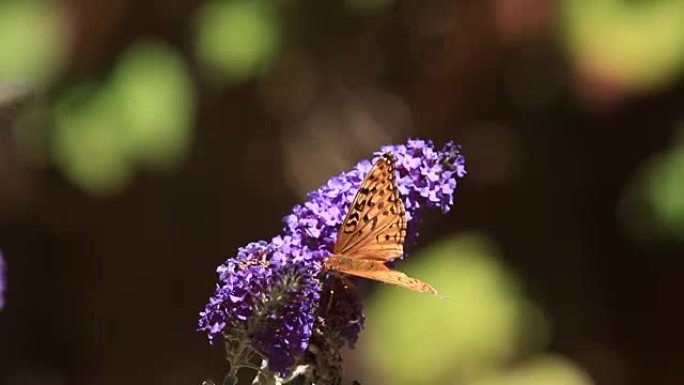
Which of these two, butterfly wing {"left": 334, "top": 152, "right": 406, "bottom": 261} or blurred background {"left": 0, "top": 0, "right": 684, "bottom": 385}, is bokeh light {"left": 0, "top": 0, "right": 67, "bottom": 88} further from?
butterfly wing {"left": 334, "top": 152, "right": 406, "bottom": 261}

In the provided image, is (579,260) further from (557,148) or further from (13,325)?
(13,325)

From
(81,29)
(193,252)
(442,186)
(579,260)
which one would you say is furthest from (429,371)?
(442,186)

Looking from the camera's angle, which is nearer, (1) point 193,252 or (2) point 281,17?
(2) point 281,17

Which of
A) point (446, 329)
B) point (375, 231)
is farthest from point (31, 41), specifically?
point (375, 231)

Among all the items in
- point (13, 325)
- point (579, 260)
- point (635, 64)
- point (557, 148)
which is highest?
point (635, 64)

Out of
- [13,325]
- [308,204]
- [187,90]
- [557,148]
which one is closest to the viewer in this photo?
[308,204]

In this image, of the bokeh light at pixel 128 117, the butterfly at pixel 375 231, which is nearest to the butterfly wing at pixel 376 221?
the butterfly at pixel 375 231

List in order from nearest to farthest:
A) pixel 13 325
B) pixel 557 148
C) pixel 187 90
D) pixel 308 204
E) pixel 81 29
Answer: pixel 308 204 < pixel 187 90 < pixel 81 29 < pixel 557 148 < pixel 13 325
